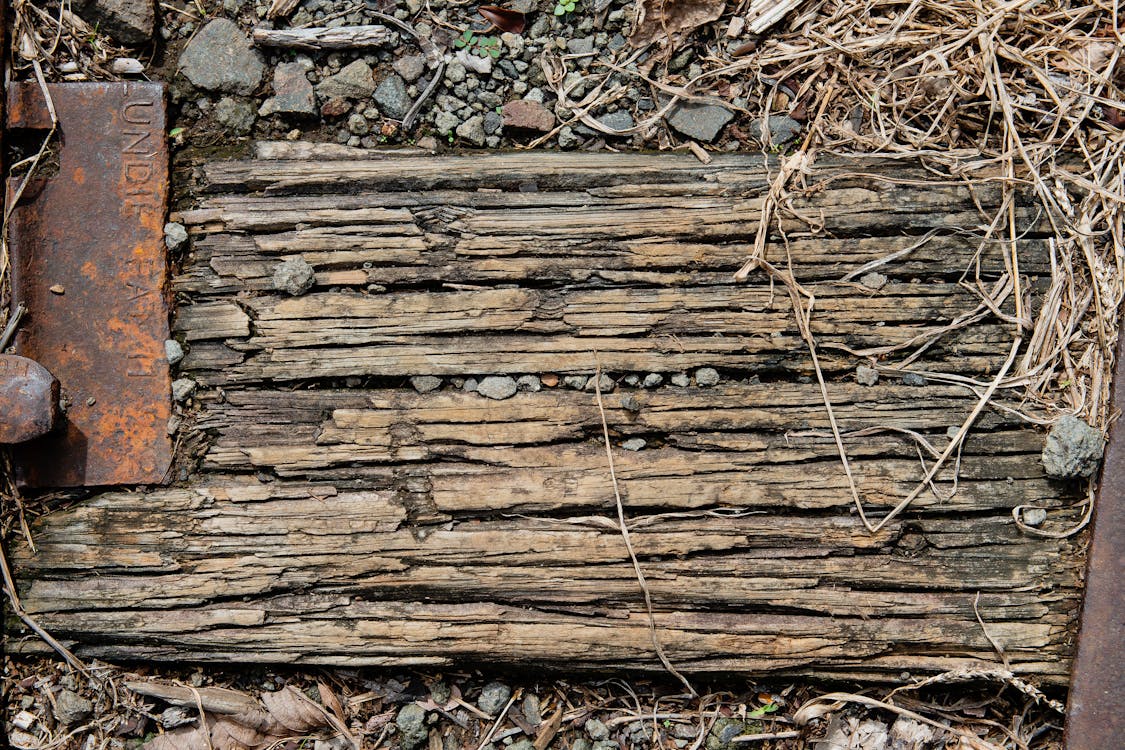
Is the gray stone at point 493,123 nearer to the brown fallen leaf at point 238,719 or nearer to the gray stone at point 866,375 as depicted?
the gray stone at point 866,375

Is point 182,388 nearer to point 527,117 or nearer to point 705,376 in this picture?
point 527,117

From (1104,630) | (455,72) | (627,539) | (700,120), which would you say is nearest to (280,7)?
(455,72)

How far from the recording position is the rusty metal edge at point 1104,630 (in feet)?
7.16

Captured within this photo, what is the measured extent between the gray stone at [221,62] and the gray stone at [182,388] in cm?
93

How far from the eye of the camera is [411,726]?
242 cm

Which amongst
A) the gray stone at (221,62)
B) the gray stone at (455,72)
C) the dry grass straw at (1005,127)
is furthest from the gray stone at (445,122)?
the dry grass straw at (1005,127)

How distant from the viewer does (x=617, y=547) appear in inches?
88.2

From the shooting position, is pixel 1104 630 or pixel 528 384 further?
pixel 528 384

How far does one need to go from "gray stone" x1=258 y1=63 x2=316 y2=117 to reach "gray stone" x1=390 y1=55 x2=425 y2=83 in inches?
11.2

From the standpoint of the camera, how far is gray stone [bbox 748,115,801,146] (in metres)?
2.44

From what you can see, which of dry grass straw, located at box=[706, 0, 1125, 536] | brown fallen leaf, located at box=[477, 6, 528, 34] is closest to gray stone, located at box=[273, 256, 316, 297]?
brown fallen leaf, located at box=[477, 6, 528, 34]

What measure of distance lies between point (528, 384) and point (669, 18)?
1247mm

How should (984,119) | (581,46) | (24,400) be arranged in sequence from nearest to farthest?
(24,400) < (984,119) < (581,46)

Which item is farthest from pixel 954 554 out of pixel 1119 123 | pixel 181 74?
pixel 181 74
